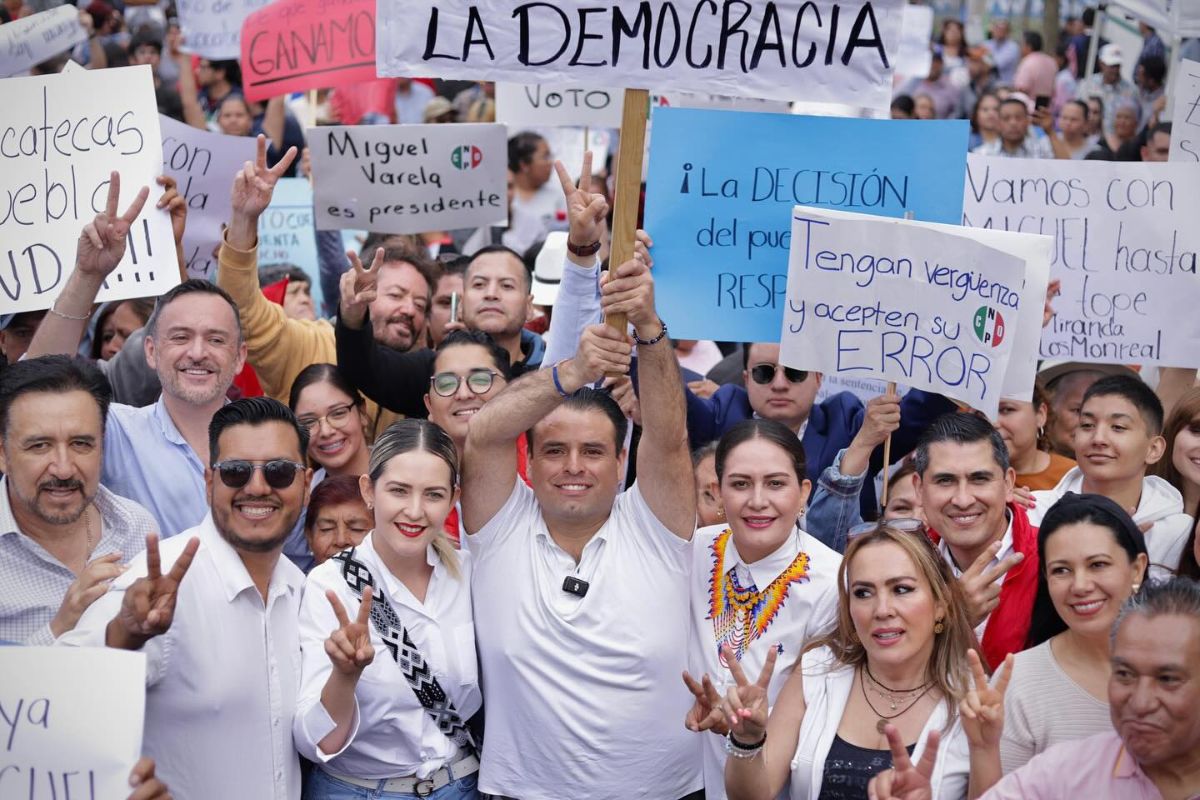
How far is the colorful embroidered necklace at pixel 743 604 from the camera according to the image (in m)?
4.68

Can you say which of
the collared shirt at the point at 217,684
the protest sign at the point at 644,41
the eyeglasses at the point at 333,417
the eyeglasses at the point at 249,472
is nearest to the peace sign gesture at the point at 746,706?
the collared shirt at the point at 217,684

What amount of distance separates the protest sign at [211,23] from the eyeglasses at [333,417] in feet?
15.3

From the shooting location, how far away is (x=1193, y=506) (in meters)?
5.62

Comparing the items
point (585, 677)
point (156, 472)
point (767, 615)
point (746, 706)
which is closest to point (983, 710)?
point (746, 706)

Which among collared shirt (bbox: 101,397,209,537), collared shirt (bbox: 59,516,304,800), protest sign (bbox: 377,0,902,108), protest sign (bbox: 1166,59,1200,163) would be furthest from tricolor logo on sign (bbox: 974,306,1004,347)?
collared shirt (bbox: 101,397,209,537)

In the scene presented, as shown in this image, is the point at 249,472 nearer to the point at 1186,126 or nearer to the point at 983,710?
the point at 983,710

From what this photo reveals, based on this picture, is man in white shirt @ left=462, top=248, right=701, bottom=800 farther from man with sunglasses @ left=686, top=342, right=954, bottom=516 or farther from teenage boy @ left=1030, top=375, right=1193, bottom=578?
teenage boy @ left=1030, top=375, right=1193, bottom=578

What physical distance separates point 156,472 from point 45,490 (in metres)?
0.87

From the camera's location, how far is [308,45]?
823 centimetres

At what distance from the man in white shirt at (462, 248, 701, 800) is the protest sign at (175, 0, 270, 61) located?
604cm

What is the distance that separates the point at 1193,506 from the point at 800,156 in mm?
1999

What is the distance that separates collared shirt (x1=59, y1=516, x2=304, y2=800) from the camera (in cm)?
412

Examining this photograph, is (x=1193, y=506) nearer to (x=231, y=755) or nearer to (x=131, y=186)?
(x=231, y=755)

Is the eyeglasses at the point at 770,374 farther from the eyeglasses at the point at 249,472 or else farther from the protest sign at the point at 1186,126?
the eyeglasses at the point at 249,472
